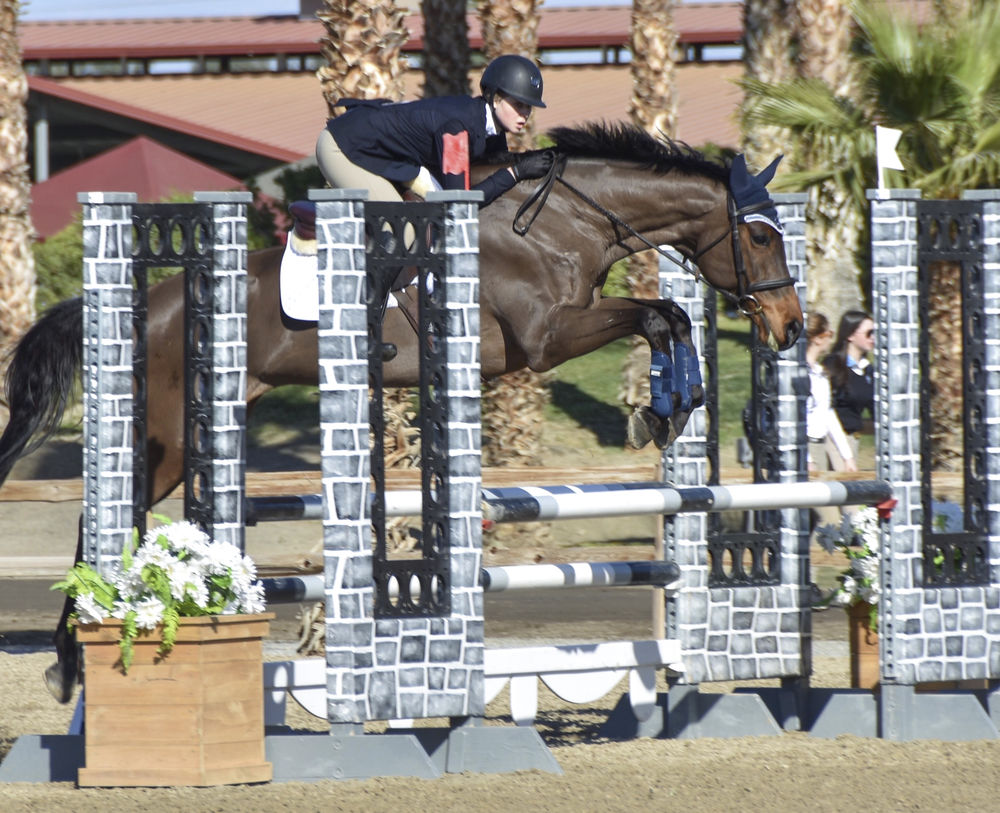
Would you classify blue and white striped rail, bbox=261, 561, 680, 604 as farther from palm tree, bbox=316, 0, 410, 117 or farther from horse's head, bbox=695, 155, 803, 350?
palm tree, bbox=316, 0, 410, 117

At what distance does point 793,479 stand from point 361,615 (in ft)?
6.44

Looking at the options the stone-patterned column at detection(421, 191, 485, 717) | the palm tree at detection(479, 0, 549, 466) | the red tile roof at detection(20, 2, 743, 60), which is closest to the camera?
the stone-patterned column at detection(421, 191, 485, 717)

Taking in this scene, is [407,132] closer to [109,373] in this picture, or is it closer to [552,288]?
[552,288]

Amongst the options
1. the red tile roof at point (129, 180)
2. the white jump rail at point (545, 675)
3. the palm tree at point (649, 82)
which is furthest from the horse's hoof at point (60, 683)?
the red tile roof at point (129, 180)

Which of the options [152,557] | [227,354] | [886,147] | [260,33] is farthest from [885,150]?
[260,33]

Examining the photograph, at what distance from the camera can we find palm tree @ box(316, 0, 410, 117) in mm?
8758

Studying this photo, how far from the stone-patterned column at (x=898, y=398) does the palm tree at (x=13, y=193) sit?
8.63 meters

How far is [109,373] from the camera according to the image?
442 centimetres

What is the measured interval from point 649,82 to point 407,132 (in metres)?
9.73

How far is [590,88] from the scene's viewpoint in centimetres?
2305

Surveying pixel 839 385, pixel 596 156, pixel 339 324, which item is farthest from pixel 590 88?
pixel 339 324

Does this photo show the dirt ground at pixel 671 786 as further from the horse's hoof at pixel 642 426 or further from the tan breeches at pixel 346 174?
the tan breeches at pixel 346 174

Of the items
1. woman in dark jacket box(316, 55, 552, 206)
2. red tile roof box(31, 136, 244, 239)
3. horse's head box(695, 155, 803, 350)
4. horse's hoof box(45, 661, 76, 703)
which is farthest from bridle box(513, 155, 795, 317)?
red tile roof box(31, 136, 244, 239)

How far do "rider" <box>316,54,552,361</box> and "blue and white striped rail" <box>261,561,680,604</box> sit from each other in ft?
2.75
